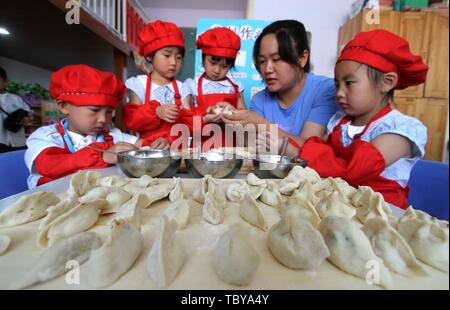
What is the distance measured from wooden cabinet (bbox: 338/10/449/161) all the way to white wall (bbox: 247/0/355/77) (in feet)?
0.63

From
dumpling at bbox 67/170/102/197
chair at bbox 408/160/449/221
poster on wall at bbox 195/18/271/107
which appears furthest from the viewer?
poster on wall at bbox 195/18/271/107

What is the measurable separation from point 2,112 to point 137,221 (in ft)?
9.14

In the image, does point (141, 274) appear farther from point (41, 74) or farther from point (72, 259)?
point (41, 74)

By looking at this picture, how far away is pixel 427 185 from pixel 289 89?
0.85 meters

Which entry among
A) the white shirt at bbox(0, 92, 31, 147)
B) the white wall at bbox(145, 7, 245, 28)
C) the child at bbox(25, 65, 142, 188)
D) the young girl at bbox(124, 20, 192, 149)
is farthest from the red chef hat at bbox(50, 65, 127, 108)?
the white wall at bbox(145, 7, 245, 28)

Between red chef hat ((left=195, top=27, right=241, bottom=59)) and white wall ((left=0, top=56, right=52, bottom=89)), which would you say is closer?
red chef hat ((left=195, top=27, right=241, bottom=59))

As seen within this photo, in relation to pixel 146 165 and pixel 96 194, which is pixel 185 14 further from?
pixel 96 194

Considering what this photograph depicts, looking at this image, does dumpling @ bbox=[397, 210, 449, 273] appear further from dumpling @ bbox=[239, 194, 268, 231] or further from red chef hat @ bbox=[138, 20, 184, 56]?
red chef hat @ bbox=[138, 20, 184, 56]

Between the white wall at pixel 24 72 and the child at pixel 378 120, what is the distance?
3.11m

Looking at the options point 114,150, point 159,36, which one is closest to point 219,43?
point 159,36

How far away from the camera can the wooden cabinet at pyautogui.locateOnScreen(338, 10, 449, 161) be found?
10.6ft

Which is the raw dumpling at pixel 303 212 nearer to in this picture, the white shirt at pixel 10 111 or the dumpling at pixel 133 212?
the dumpling at pixel 133 212

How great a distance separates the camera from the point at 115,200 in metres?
0.68
